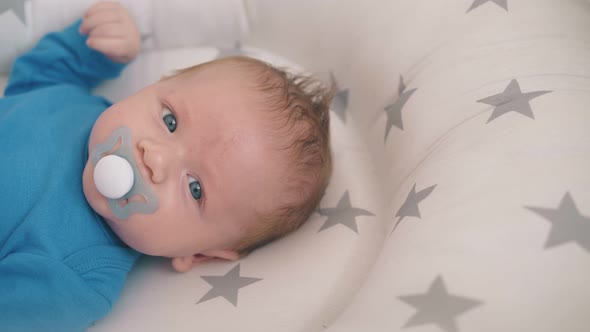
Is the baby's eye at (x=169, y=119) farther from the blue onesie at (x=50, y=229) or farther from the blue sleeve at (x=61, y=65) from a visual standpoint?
the blue sleeve at (x=61, y=65)

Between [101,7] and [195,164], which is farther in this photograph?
[101,7]

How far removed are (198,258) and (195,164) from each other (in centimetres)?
23

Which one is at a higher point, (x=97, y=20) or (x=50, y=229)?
(x=97, y=20)

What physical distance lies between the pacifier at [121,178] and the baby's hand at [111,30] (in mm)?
384

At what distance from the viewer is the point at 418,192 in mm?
932

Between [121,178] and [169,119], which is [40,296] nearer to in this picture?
[121,178]

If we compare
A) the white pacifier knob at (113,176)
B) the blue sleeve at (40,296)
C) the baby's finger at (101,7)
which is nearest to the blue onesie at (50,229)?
the blue sleeve at (40,296)

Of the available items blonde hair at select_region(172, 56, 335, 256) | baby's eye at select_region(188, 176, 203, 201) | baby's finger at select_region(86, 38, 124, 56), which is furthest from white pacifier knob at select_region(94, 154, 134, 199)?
baby's finger at select_region(86, 38, 124, 56)

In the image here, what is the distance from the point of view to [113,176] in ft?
2.97

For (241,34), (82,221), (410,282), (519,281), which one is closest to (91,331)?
(82,221)

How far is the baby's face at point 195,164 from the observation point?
96 cm

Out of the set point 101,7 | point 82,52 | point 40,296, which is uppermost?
point 101,7

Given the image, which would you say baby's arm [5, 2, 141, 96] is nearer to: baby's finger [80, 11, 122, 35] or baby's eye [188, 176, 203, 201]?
baby's finger [80, 11, 122, 35]

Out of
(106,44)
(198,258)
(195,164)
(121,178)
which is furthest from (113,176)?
(106,44)
